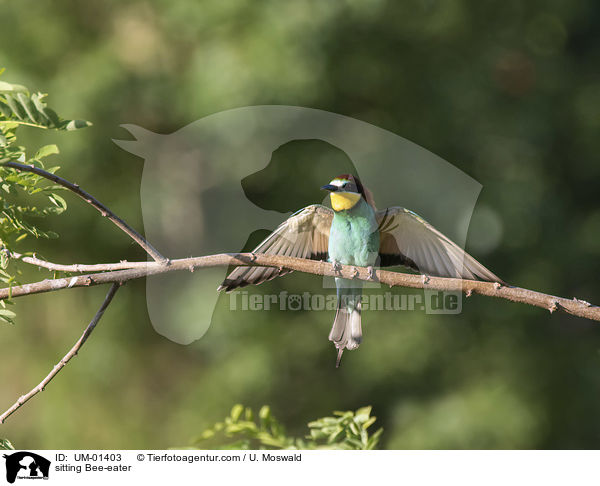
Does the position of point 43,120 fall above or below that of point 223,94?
below

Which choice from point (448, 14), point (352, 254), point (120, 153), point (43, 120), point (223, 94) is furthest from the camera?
point (448, 14)

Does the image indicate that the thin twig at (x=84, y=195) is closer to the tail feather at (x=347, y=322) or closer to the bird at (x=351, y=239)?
the bird at (x=351, y=239)

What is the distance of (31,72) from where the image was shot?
3.68 m

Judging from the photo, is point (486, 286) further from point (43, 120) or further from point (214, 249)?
point (214, 249)

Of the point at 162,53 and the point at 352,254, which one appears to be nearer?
the point at 352,254

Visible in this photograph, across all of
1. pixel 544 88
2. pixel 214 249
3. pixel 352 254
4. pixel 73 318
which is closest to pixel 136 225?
pixel 214 249

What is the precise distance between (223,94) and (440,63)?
61.0 inches

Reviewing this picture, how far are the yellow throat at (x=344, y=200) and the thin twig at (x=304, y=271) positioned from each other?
58 cm

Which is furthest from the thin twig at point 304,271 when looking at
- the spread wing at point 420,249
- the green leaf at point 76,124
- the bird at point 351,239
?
the bird at point 351,239
